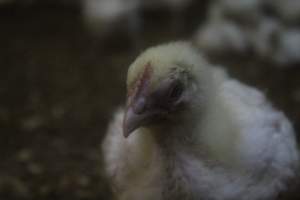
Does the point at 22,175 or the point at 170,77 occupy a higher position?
the point at 22,175

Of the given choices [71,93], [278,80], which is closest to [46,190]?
[71,93]

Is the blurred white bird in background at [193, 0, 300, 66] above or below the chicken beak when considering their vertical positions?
above

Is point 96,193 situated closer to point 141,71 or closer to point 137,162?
point 137,162

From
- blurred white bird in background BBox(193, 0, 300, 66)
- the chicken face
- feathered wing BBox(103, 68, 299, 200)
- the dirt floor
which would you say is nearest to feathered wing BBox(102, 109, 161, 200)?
feathered wing BBox(103, 68, 299, 200)

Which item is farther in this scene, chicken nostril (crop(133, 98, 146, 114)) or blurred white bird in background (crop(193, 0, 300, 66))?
blurred white bird in background (crop(193, 0, 300, 66))

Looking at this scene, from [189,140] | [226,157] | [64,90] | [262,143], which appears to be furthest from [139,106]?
[64,90]

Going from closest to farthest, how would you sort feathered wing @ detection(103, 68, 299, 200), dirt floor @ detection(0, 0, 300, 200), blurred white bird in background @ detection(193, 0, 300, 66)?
feathered wing @ detection(103, 68, 299, 200) < dirt floor @ detection(0, 0, 300, 200) < blurred white bird in background @ detection(193, 0, 300, 66)

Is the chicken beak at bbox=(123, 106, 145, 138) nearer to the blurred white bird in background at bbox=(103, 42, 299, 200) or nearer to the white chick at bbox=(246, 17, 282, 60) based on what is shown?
the blurred white bird in background at bbox=(103, 42, 299, 200)

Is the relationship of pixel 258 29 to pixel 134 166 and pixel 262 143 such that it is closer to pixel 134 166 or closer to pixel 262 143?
pixel 262 143
